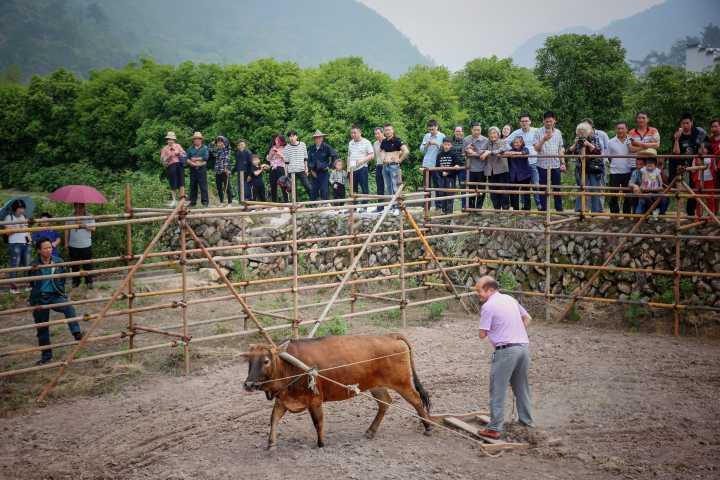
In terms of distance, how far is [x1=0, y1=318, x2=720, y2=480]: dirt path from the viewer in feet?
24.8

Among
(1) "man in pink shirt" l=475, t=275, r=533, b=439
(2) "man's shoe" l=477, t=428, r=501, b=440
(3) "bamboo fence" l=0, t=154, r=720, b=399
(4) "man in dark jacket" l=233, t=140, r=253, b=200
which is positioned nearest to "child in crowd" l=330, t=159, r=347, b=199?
(3) "bamboo fence" l=0, t=154, r=720, b=399

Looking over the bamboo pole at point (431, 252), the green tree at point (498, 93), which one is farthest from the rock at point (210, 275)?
the green tree at point (498, 93)

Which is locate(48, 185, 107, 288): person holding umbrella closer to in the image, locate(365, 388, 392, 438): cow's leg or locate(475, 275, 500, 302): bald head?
locate(365, 388, 392, 438): cow's leg

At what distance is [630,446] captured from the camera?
802 cm

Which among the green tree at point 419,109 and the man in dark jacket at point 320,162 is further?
the green tree at point 419,109

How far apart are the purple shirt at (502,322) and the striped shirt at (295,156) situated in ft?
32.2

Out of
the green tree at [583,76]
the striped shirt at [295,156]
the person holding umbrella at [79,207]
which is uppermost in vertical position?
the green tree at [583,76]

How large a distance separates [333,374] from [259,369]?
0.77 metres

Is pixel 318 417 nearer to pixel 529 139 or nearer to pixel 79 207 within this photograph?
pixel 79 207

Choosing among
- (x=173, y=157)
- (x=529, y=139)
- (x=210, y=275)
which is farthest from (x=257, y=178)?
(x=529, y=139)

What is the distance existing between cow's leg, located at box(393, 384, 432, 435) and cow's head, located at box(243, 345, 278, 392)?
1.34 m

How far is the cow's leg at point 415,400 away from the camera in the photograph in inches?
328

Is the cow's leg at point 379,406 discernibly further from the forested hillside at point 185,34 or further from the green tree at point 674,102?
the forested hillside at point 185,34

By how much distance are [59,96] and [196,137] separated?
16919 millimetres
